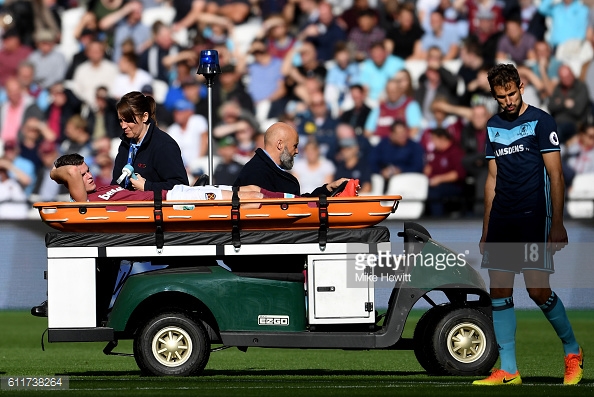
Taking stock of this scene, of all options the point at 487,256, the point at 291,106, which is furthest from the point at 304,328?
the point at 291,106

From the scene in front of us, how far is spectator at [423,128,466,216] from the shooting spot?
16.1 metres

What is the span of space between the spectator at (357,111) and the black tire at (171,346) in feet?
28.6

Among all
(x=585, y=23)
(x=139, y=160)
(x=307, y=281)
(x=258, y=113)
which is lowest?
(x=307, y=281)

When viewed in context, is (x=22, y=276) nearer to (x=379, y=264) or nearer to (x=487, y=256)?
(x=379, y=264)

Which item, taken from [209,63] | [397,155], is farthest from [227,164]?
[209,63]

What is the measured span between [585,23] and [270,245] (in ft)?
33.5

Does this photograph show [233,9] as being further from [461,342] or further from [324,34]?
[461,342]

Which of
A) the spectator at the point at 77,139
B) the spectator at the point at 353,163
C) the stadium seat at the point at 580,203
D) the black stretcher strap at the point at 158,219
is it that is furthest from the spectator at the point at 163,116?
the black stretcher strap at the point at 158,219

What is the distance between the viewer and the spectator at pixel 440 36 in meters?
17.9

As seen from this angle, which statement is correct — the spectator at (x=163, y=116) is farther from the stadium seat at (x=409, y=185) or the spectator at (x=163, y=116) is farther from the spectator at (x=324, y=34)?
the stadium seat at (x=409, y=185)

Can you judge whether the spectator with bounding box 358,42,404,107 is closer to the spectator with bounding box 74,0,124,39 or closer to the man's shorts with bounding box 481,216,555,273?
the spectator with bounding box 74,0,124,39

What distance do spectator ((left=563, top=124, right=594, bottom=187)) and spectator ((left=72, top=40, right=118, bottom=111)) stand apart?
6.46m

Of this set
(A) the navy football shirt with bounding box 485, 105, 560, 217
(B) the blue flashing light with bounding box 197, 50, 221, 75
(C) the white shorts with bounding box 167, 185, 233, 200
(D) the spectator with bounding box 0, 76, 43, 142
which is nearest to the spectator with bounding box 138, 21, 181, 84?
(D) the spectator with bounding box 0, 76, 43, 142

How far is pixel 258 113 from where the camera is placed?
1791 cm
